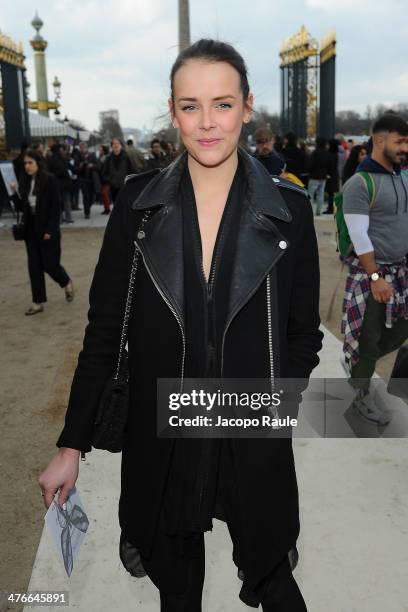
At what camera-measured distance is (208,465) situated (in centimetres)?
162

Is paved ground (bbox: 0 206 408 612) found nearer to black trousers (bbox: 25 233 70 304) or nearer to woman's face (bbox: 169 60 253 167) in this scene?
woman's face (bbox: 169 60 253 167)

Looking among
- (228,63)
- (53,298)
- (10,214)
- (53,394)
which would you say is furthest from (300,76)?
(228,63)

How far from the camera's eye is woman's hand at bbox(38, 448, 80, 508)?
1.61 m

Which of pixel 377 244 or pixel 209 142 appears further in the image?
pixel 377 244

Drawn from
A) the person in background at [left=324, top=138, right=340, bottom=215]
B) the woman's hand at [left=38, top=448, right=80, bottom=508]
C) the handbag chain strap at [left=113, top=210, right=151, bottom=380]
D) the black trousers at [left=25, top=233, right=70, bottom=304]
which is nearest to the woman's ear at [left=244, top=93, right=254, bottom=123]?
the handbag chain strap at [left=113, top=210, right=151, bottom=380]

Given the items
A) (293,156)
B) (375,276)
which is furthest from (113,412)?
(293,156)

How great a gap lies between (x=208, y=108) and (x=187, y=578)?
4.27 feet

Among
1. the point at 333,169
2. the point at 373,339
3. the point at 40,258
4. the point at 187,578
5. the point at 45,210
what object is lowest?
the point at 187,578

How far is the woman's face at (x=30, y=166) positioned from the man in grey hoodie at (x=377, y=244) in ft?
13.1

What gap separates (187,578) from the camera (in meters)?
1.74

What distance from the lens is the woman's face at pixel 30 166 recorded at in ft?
21.0

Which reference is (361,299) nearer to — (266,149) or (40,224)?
(266,149)

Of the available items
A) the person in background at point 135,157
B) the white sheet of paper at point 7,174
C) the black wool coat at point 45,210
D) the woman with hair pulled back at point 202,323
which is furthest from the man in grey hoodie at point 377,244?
the white sheet of paper at point 7,174

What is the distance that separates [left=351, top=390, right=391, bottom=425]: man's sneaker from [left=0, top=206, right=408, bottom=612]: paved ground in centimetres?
15
